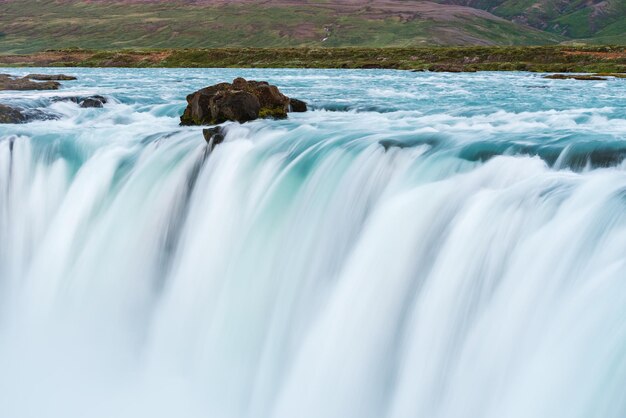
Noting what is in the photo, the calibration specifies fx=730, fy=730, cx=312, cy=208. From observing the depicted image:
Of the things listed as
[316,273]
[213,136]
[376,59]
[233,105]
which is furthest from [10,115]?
[376,59]

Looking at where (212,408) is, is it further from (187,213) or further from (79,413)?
(187,213)

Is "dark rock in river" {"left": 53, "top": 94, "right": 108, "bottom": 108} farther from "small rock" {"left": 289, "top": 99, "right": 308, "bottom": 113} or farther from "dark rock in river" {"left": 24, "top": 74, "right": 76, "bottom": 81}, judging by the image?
"dark rock in river" {"left": 24, "top": 74, "right": 76, "bottom": 81}

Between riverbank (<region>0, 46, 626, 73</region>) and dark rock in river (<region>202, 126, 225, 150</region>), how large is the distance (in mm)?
49602

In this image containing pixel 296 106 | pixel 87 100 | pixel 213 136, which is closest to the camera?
pixel 213 136

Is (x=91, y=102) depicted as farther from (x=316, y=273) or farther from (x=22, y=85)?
(x=316, y=273)

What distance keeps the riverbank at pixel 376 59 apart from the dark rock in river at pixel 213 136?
49602 mm

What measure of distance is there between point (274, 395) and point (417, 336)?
2072 mm

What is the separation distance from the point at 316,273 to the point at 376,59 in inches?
2995

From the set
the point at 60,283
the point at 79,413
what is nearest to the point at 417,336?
the point at 79,413

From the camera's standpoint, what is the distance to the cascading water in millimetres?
7781

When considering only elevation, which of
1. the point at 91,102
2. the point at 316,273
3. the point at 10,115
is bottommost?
the point at 316,273

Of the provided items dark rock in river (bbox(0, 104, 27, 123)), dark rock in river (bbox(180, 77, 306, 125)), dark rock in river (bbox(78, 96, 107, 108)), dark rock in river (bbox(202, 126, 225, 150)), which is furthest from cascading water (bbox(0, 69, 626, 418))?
dark rock in river (bbox(78, 96, 107, 108))

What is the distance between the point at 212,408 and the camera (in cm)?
970

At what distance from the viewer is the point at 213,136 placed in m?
14.2
